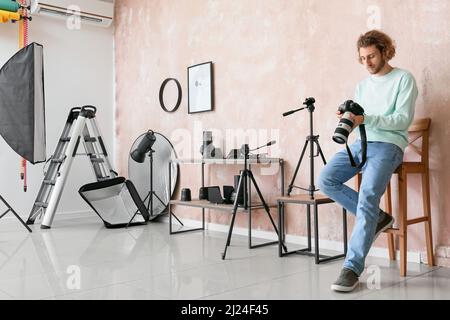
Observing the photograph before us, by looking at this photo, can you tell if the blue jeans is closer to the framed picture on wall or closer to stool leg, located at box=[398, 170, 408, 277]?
stool leg, located at box=[398, 170, 408, 277]

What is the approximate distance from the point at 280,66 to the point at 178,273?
1.88 metres

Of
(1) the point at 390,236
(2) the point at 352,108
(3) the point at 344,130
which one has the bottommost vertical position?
(1) the point at 390,236

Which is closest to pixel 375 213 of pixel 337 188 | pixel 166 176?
pixel 337 188

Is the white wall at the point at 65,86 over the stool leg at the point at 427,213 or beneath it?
over

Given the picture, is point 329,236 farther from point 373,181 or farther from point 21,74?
point 21,74

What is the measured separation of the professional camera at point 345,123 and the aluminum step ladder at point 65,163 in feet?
9.94

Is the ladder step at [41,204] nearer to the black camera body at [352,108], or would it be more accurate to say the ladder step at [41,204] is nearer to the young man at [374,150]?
the young man at [374,150]

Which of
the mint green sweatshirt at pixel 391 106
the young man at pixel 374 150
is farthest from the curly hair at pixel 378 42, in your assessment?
the mint green sweatshirt at pixel 391 106

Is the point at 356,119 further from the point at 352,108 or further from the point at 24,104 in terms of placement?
the point at 24,104

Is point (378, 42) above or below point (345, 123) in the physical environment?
above

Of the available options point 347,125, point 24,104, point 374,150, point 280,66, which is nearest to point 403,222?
point 374,150

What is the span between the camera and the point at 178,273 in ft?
8.30

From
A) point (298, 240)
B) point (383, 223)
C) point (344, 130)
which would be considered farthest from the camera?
point (298, 240)

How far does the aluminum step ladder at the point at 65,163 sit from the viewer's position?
4.44 metres
